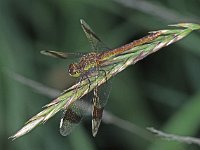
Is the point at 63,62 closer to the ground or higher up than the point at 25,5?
closer to the ground

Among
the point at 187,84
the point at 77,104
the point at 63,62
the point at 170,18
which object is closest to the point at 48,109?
the point at 77,104

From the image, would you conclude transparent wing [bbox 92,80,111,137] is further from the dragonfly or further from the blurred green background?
the blurred green background

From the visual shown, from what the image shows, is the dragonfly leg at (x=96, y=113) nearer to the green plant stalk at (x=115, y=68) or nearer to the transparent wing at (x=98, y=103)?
the transparent wing at (x=98, y=103)

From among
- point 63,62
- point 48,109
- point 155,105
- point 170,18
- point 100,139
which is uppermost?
point 48,109

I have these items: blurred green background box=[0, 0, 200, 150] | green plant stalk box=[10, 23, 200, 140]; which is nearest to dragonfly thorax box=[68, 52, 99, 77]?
green plant stalk box=[10, 23, 200, 140]

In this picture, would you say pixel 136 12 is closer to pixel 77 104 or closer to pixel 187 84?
pixel 187 84
